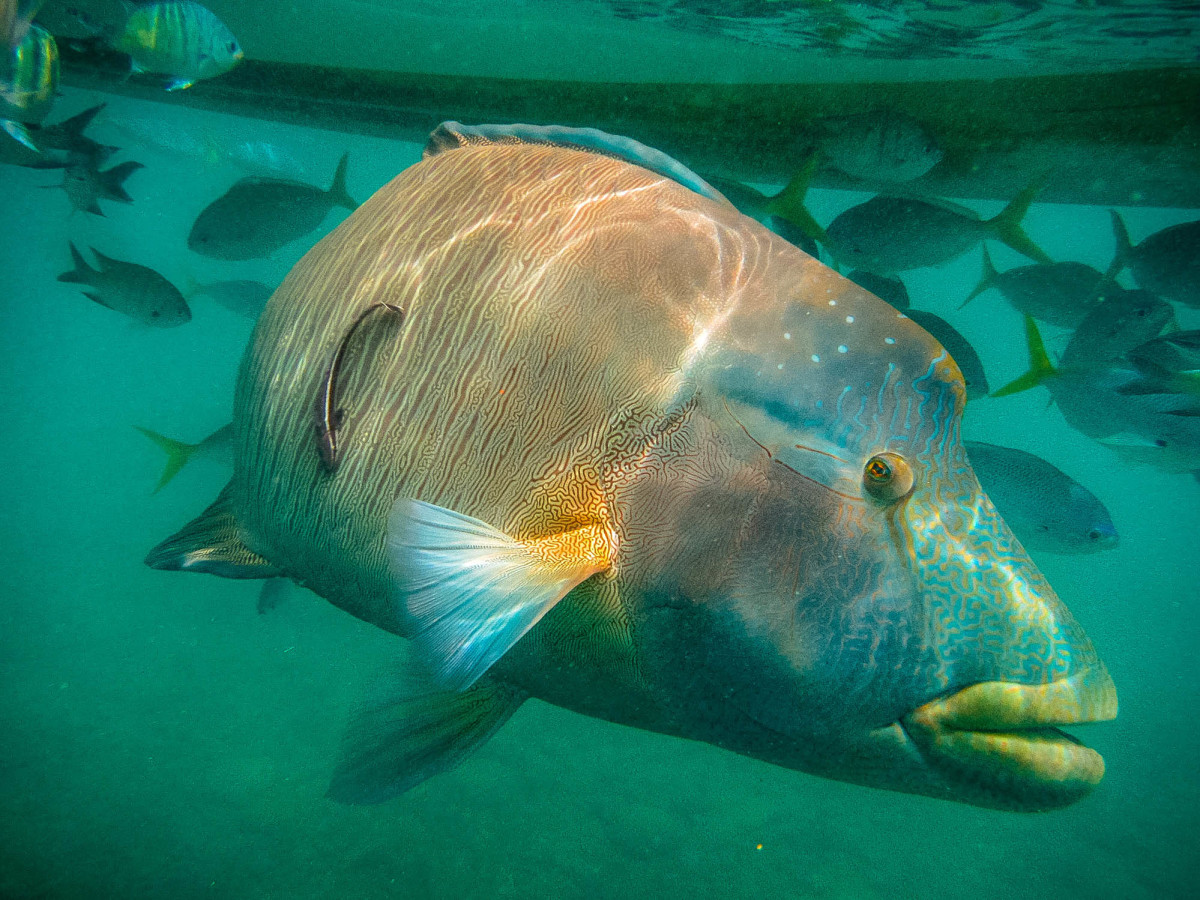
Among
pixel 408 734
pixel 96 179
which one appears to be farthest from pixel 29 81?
pixel 408 734

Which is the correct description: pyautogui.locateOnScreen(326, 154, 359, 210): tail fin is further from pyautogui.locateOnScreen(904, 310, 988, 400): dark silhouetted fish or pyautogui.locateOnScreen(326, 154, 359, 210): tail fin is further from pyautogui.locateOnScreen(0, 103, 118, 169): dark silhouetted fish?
pyautogui.locateOnScreen(904, 310, 988, 400): dark silhouetted fish

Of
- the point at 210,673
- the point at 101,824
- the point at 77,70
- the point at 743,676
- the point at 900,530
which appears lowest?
the point at 210,673

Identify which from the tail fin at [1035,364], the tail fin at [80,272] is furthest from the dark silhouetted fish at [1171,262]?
the tail fin at [80,272]

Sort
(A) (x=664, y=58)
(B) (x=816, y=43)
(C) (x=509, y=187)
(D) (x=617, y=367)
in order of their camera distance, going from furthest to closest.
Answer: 1. (A) (x=664, y=58)
2. (B) (x=816, y=43)
3. (C) (x=509, y=187)
4. (D) (x=617, y=367)

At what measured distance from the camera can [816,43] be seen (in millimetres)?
9867

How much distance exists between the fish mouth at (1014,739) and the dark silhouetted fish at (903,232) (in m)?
3.58

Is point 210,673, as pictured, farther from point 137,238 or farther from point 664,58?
point 137,238

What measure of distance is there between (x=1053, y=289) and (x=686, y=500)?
5319 millimetres

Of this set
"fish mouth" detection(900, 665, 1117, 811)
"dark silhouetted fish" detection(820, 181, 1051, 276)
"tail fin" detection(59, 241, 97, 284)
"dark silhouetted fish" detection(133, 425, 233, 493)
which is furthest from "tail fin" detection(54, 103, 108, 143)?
"fish mouth" detection(900, 665, 1117, 811)

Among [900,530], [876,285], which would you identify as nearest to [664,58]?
[876,285]

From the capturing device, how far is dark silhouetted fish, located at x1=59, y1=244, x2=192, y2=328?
599cm

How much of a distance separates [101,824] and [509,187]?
7.87 meters

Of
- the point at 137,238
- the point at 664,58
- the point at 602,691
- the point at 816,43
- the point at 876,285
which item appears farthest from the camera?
the point at 137,238

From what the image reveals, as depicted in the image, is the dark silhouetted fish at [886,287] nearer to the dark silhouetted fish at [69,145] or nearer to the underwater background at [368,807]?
the underwater background at [368,807]
